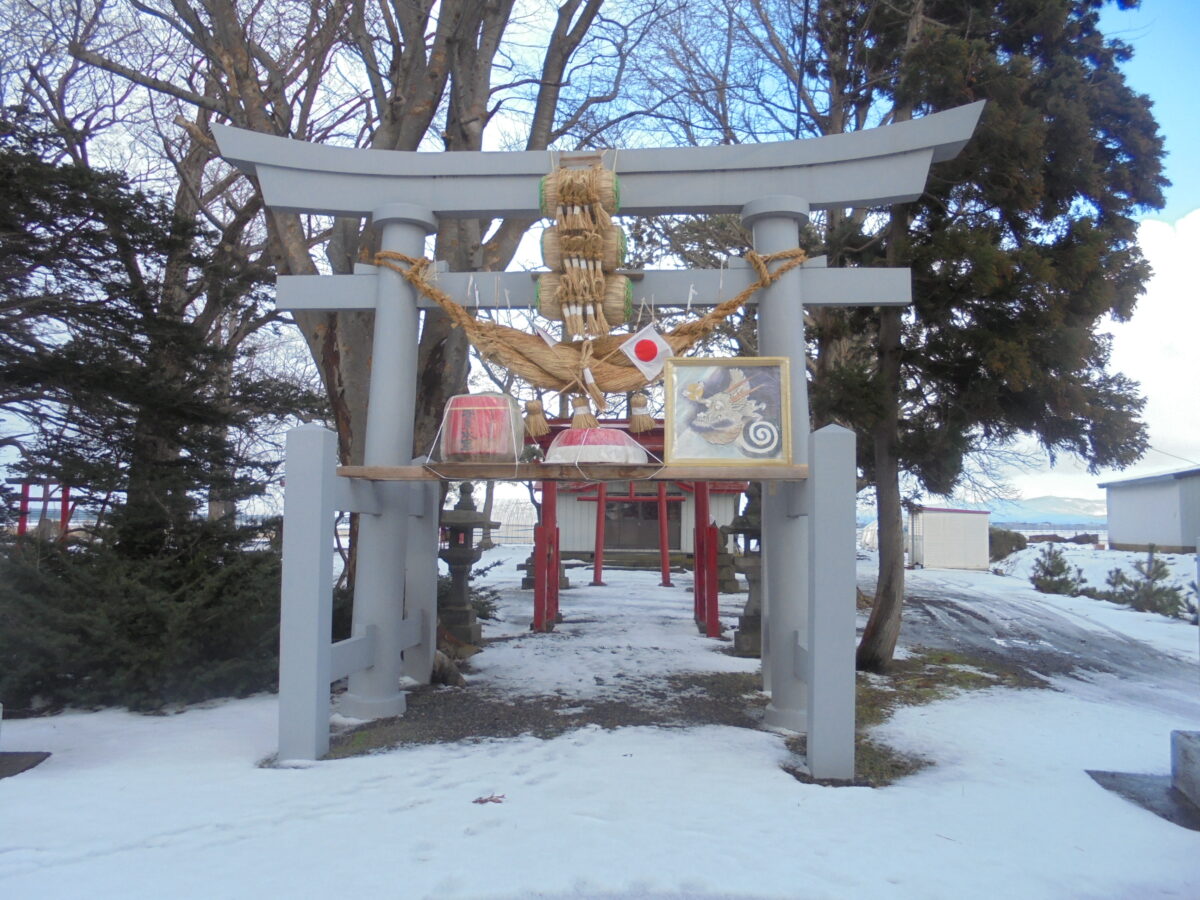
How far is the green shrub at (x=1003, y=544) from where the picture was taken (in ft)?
89.2

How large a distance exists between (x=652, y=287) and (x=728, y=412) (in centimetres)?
145

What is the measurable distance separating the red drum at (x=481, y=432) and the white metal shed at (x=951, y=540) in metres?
22.1

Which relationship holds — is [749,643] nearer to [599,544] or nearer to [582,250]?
[582,250]

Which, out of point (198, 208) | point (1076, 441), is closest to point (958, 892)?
point (1076, 441)

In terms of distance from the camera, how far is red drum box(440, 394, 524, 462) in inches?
185

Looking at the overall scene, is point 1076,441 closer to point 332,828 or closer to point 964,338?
point 964,338

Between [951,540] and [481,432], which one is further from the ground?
[481,432]

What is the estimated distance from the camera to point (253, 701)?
604cm

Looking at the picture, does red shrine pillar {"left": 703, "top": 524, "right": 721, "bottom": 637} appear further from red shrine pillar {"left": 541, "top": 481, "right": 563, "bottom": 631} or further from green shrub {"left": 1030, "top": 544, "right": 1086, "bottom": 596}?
green shrub {"left": 1030, "top": 544, "right": 1086, "bottom": 596}

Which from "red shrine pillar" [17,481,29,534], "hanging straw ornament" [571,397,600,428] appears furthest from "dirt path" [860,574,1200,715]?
"red shrine pillar" [17,481,29,534]

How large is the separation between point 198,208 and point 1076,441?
1162 cm

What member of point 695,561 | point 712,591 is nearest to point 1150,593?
point 695,561

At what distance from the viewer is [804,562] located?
5.39 meters

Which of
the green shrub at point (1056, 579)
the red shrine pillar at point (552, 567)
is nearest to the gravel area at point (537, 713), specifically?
the red shrine pillar at point (552, 567)
